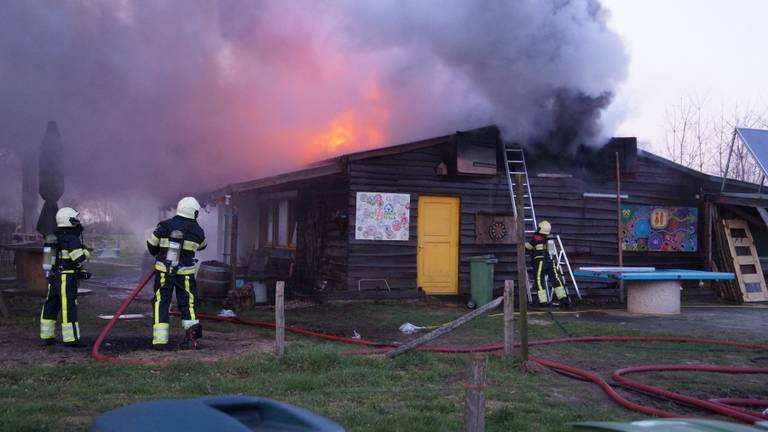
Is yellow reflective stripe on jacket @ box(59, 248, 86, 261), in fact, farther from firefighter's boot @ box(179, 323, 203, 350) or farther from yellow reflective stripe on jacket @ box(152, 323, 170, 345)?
firefighter's boot @ box(179, 323, 203, 350)

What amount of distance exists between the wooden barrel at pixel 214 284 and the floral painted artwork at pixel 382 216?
266 centimetres

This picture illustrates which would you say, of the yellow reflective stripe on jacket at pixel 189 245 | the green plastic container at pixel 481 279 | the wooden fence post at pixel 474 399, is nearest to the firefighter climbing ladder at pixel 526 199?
the green plastic container at pixel 481 279

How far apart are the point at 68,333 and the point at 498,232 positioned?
877 centimetres

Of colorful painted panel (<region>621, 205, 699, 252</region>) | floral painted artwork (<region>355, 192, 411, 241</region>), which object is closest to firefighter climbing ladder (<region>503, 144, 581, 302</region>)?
colorful painted panel (<region>621, 205, 699, 252</region>)

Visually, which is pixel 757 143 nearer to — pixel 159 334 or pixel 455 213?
pixel 455 213

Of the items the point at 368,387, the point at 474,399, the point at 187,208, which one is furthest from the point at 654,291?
the point at 474,399

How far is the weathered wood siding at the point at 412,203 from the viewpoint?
43.7 ft

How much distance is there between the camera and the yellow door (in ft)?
45.6

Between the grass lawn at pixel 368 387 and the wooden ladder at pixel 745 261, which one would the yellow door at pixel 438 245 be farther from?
the wooden ladder at pixel 745 261

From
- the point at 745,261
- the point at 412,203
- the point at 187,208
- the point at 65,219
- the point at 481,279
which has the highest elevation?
the point at 412,203

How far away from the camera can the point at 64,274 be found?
28.5ft

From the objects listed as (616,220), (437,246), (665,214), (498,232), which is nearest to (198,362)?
(437,246)

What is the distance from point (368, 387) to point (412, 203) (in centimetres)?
758

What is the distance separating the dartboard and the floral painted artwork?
1.89m
